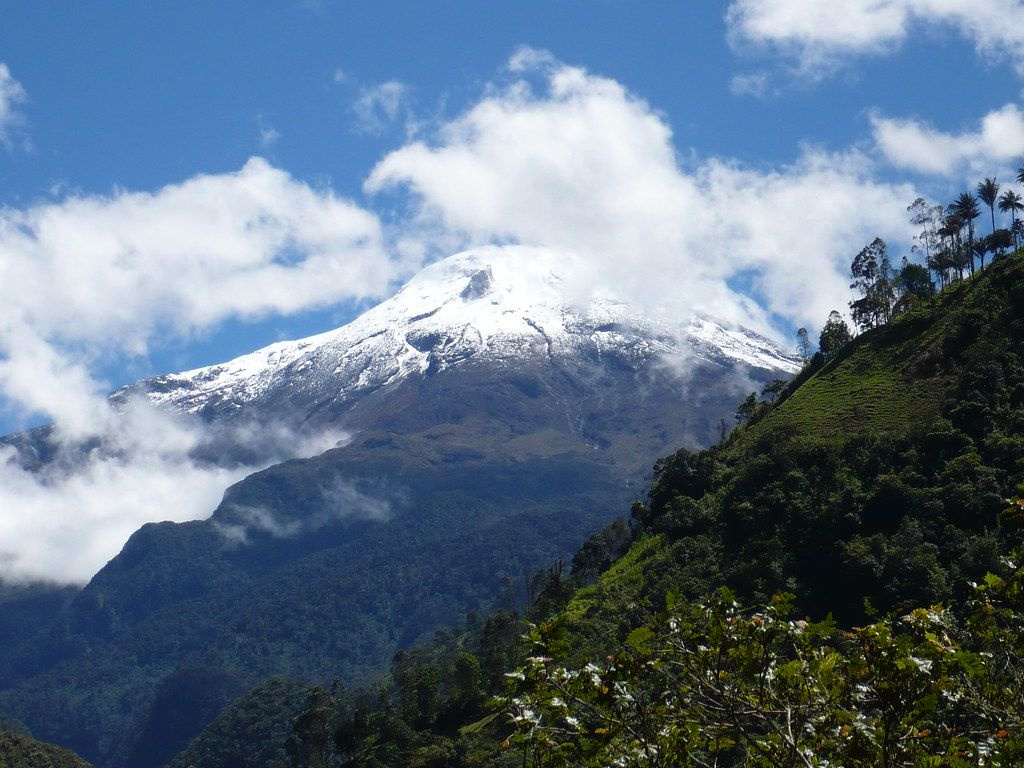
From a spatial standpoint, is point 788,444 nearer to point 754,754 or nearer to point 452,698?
point 452,698

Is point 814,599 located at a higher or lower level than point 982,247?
lower

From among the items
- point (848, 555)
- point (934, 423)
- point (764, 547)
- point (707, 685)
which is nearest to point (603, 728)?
point (707, 685)

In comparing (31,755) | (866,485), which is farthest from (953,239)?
(31,755)

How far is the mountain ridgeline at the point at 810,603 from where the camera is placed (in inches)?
389

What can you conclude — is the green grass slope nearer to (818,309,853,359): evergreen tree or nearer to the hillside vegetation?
(818,309,853,359): evergreen tree

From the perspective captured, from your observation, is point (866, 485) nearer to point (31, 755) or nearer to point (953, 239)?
point (953, 239)

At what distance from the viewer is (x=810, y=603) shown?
66.5 m

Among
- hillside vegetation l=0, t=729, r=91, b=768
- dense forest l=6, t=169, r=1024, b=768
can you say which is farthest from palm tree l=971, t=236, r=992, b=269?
hillside vegetation l=0, t=729, r=91, b=768

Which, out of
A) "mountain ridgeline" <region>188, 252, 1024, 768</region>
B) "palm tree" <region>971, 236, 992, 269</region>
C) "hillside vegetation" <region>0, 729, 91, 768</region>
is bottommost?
"hillside vegetation" <region>0, 729, 91, 768</region>

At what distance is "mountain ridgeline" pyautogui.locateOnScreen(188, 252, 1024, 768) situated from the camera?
32.4 ft

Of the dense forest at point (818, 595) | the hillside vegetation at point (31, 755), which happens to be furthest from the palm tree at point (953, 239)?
the hillside vegetation at point (31, 755)

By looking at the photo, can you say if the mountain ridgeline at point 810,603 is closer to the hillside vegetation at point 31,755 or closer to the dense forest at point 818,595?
the dense forest at point 818,595

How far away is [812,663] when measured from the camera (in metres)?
10.6

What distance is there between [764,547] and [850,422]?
17.8 m
